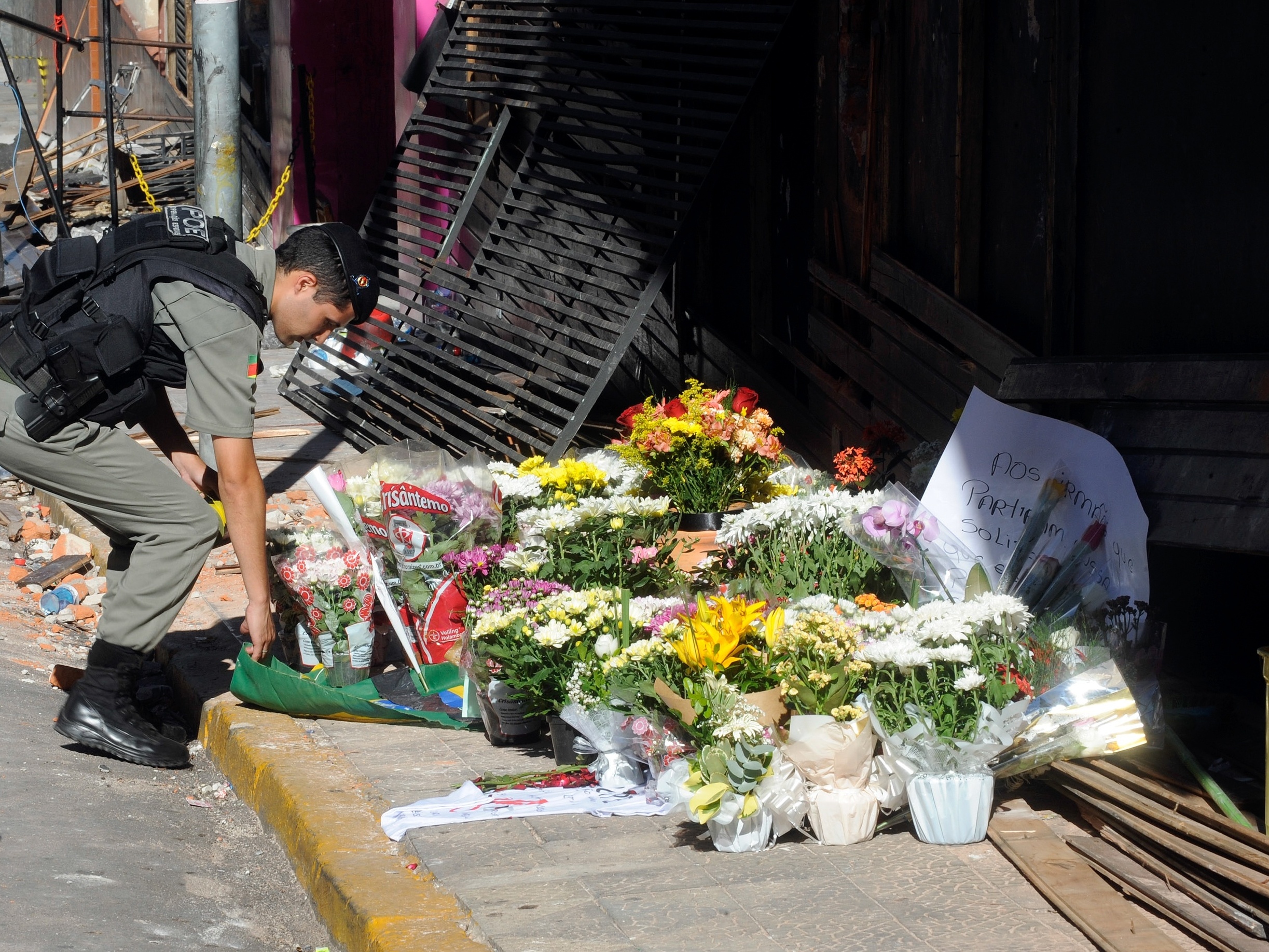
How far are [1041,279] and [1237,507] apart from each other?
1.43 metres

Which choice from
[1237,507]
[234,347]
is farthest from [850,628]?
[234,347]

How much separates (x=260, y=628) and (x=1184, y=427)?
2.78 meters

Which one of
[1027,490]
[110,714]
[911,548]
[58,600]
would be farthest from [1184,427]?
[58,600]

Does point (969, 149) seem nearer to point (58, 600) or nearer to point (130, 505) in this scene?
Result: point (130, 505)

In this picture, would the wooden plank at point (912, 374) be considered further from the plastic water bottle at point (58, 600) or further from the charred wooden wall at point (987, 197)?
the plastic water bottle at point (58, 600)

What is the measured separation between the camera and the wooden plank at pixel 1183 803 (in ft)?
9.79

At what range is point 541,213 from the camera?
24.5ft

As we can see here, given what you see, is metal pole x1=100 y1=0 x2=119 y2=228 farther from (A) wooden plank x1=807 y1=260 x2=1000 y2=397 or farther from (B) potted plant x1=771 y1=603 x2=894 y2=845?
(B) potted plant x1=771 y1=603 x2=894 y2=845

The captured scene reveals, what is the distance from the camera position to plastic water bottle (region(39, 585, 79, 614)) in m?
6.12

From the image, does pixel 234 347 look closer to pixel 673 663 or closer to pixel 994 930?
pixel 673 663

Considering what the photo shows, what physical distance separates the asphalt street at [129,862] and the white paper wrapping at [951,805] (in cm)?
149

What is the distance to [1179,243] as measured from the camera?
4.00 metres

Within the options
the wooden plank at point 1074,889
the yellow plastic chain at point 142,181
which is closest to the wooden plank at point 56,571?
the yellow plastic chain at point 142,181

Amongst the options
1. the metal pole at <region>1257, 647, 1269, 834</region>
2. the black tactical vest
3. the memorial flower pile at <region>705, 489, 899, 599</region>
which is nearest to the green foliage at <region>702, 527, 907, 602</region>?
the memorial flower pile at <region>705, 489, 899, 599</region>
